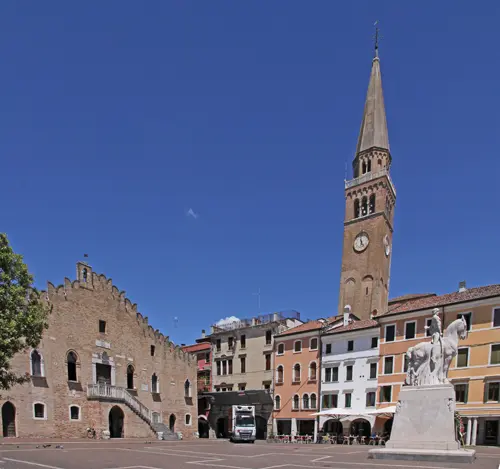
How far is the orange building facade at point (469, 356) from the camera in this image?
104 feet

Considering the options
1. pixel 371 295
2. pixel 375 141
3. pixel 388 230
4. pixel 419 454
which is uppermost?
pixel 375 141

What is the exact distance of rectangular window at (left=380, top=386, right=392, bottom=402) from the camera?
37.7 m

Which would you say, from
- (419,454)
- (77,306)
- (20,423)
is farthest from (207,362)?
(419,454)

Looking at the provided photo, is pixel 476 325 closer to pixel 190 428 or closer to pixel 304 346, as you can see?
pixel 304 346

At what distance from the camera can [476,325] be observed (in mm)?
33625

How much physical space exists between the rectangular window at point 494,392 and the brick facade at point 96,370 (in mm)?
28064

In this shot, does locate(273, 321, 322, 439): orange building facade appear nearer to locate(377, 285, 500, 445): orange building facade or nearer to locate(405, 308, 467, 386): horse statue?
locate(377, 285, 500, 445): orange building facade

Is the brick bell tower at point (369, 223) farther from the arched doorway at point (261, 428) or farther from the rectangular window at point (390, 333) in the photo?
the arched doorway at point (261, 428)

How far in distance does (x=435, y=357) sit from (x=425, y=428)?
2588 mm

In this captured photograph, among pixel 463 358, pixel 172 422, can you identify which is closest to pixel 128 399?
pixel 172 422

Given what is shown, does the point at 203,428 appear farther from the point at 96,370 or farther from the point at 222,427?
the point at 96,370

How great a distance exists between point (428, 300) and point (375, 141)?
32418 millimetres

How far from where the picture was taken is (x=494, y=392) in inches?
1248

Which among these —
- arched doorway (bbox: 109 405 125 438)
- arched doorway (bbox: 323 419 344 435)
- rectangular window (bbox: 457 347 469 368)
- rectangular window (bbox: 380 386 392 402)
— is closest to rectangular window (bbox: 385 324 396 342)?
rectangular window (bbox: 380 386 392 402)
